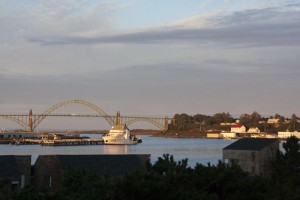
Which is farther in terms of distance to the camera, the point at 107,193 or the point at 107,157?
the point at 107,157

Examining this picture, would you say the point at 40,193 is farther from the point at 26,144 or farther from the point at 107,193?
the point at 26,144

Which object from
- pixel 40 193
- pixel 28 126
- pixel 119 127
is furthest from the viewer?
pixel 28 126

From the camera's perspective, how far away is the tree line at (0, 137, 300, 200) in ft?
49.5

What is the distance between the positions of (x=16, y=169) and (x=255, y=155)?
12.6m

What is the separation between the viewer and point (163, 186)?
1522 cm

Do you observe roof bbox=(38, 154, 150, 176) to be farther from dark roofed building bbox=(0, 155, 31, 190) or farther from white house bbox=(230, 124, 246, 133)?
white house bbox=(230, 124, 246, 133)

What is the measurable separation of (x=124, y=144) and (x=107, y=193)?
117 m

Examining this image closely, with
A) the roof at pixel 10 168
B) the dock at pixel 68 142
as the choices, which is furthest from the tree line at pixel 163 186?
the dock at pixel 68 142

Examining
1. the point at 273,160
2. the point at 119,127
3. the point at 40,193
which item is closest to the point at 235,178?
the point at 40,193

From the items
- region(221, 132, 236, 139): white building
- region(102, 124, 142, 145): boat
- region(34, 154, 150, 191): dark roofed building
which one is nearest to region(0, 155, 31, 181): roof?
region(34, 154, 150, 191): dark roofed building

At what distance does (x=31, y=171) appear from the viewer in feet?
87.9

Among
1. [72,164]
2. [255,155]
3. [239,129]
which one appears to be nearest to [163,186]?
[72,164]

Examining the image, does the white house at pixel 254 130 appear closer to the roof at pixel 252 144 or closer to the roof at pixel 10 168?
the roof at pixel 252 144

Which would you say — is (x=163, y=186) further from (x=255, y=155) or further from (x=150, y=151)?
(x=150, y=151)
